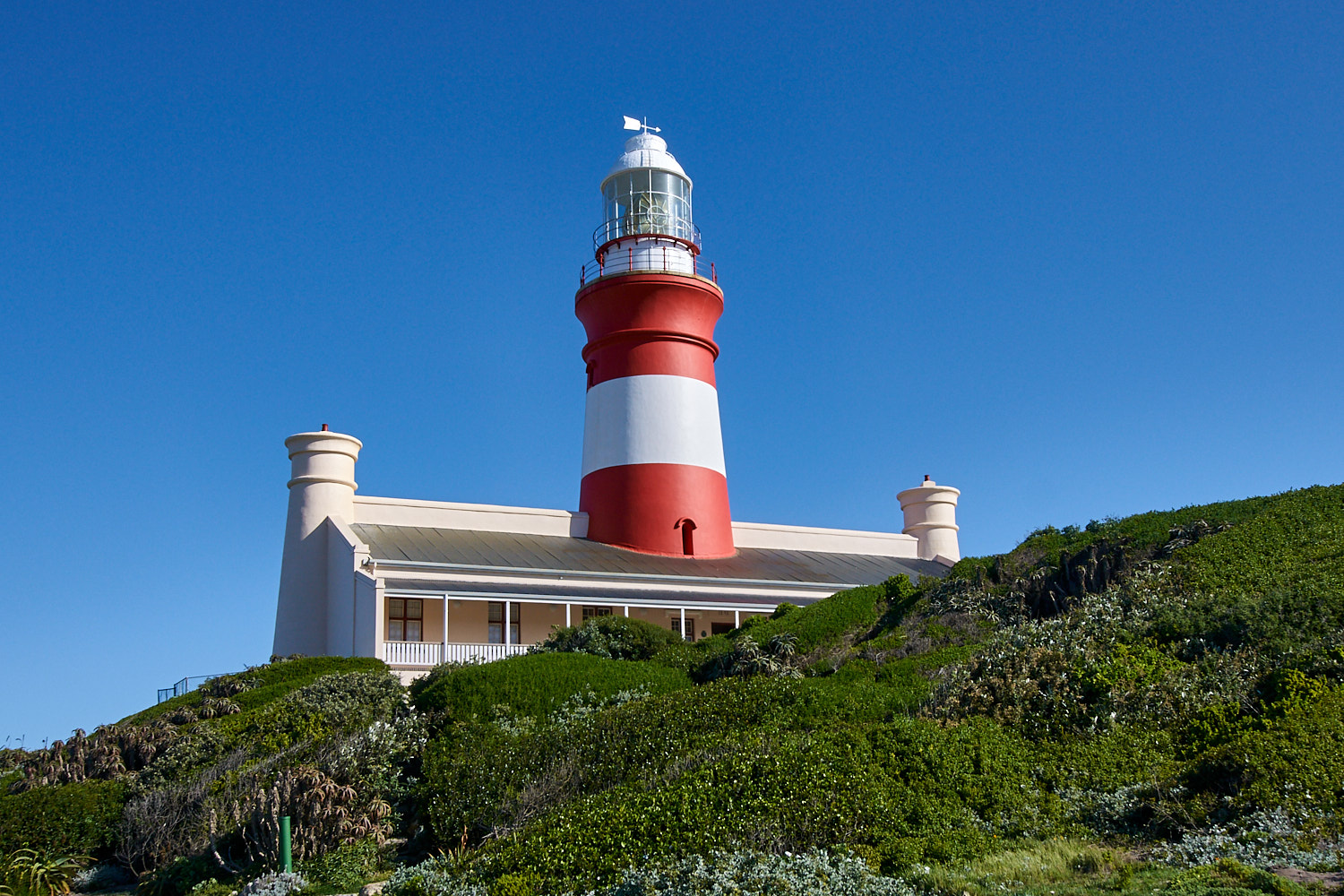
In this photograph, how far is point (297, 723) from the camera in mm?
16125

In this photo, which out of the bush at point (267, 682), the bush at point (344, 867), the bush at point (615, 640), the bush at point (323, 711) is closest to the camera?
the bush at point (344, 867)

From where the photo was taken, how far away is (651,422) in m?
29.7

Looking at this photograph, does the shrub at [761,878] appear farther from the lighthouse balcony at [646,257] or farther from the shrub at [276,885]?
the lighthouse balcony at [646,257]

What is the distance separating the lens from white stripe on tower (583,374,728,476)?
2975 centimetres

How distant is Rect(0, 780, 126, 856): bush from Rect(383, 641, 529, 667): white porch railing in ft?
29.3

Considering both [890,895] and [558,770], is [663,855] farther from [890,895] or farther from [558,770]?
[558,770]

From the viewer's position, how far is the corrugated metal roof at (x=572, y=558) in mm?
26141

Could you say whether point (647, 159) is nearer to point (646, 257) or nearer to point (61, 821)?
point (646, 257)

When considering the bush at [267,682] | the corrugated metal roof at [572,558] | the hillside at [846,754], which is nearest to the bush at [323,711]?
the hillside at [846,754]

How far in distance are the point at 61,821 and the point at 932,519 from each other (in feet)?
88.6

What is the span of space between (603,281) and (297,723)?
1649 cm

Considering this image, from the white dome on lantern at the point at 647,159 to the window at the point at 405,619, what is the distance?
1220 centimetres

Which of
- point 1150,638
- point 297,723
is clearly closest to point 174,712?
point 297,723

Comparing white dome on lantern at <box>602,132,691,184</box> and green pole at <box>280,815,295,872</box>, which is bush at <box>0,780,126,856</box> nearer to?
green pole at <box>280,815,295,872</box>
